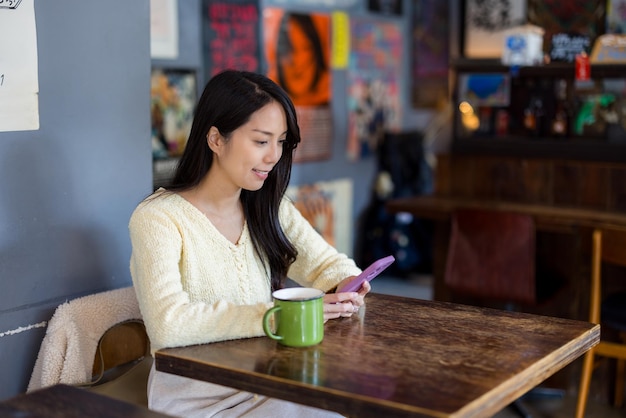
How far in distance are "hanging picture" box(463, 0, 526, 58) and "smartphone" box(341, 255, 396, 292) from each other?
13.4ft

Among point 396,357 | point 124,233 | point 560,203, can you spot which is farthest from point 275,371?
point 560,203

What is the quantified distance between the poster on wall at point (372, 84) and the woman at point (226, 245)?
3.53 metres

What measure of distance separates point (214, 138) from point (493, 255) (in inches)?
71.7

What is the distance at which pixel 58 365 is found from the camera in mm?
1976

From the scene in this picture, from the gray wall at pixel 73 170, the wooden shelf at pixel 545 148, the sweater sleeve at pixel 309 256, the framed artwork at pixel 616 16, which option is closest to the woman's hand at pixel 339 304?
the sweater sleeve at pixel 309 256

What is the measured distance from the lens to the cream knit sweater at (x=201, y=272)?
173 centimetres

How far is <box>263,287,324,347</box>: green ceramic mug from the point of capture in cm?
167

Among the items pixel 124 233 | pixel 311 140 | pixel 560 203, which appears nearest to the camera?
pixel 124 233

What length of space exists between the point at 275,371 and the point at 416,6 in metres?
5.09

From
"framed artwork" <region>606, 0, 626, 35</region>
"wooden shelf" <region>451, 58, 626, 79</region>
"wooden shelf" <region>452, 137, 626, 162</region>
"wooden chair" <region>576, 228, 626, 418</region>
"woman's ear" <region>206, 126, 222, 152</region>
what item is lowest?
A: "wooden chair" <region>576, 228, 626, 418</region>

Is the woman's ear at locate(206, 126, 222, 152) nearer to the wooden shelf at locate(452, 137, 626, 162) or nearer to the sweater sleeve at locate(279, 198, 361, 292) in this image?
the sweater sleeve at locate(279, 198, 361, 292)

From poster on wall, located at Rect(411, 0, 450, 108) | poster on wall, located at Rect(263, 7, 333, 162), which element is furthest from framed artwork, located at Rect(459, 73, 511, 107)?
poster on wall, located at Rect(411, 0, 450, 108)

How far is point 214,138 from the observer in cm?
202

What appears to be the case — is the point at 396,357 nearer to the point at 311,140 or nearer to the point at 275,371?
the point at 275,371
